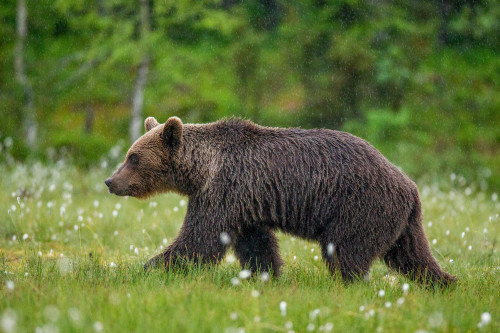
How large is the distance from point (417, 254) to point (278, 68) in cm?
1043

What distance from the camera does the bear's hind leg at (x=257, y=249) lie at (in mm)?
5719

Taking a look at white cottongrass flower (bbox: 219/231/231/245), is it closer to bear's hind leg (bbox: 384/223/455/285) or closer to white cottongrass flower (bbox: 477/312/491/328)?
bear's hind leg (bbox: 384/223/455/285)

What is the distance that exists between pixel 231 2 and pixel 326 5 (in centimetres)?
317

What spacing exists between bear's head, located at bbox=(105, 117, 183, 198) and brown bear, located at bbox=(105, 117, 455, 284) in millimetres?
10

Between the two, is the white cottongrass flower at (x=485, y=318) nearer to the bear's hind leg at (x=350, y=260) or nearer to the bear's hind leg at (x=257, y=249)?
the bear's hind leg at (x=350, y=260)

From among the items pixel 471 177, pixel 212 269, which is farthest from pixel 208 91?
pixel 212 269

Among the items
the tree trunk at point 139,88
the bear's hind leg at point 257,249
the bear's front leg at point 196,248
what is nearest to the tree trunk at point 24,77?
the tree trunk at point 139,88

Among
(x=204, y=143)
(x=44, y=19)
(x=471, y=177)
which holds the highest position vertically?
(x=44, y=19)

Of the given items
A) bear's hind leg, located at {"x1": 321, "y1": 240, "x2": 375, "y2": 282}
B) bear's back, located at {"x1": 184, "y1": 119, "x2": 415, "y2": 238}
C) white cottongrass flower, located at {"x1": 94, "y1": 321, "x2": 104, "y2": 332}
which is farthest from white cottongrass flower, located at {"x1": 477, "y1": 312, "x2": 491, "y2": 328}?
white cottongrass flower, located at {"x1": 94, "y1": 321, "x2": 104, "y2": 332}

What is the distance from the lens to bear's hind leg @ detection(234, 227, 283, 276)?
572 centimetres

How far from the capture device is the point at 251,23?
52.0ft

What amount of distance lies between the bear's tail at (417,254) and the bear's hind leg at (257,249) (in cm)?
116

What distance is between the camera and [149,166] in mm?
5816

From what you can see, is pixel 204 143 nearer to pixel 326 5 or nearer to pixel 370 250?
pixel 370 250
